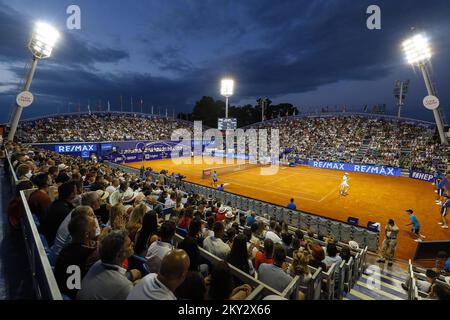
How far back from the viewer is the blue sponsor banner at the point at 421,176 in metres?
27.9

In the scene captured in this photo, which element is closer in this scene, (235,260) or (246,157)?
(235,260)

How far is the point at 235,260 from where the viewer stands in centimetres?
424

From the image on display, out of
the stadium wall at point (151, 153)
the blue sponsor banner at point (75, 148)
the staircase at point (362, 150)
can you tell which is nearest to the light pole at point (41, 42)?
the blue sponsor banner at point (75, 148)

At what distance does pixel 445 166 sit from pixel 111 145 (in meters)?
47.0

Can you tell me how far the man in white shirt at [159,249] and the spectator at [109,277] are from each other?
38.8 inches

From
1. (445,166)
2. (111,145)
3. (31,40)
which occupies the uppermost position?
(31,40)

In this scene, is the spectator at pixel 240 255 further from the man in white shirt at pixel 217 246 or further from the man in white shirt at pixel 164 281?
the man in white shirt at pixel 164 281

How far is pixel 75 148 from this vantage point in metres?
34.7

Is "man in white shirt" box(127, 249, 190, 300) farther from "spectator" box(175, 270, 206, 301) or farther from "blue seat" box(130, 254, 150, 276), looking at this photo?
"blue seat" box(130, 254, 150, 276)

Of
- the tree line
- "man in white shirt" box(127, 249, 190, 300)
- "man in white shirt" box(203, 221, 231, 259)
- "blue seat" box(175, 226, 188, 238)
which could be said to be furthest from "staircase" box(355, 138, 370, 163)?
the tree line

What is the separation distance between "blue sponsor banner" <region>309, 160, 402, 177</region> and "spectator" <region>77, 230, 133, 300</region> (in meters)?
37.9

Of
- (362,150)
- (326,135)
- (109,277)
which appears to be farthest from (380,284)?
(326,135)
